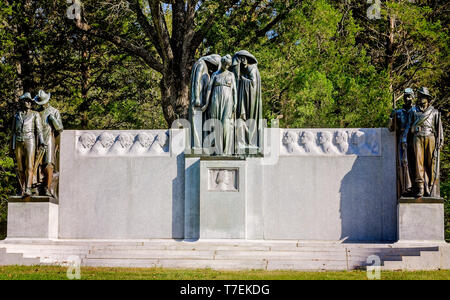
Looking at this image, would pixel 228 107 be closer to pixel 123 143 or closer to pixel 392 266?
pixel 123 143

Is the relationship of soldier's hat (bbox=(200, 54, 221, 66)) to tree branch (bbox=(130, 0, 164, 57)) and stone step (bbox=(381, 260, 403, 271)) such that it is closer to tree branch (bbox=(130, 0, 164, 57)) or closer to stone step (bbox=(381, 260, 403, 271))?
stone step (bbox=(381, 260, 403, 271))

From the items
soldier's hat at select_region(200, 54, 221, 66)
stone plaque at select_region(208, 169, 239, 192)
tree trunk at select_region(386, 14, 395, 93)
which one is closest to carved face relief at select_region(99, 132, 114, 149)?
stone plaque at select_region(208, 169, 239, 192)

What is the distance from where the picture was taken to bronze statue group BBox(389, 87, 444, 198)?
706 inches

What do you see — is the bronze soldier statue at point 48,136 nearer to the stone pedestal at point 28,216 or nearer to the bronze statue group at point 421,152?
the stone pedestal at point 28,216

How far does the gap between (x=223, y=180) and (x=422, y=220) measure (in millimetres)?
4538

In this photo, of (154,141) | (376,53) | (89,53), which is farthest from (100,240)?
(376,53)

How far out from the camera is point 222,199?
60.8 feet

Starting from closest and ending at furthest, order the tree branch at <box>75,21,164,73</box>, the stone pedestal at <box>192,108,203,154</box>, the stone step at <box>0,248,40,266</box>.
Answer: the stone step at <box>0,248,40,266</box> → the stone pedestal at <box>192,108,203,154</box> → the tree branch at <box>75,21,164,73</box>

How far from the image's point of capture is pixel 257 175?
19.1 metres

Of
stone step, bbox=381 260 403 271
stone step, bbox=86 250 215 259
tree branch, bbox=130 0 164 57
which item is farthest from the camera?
tree branch, bbox=130 0 164 57

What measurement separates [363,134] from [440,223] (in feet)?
9.30

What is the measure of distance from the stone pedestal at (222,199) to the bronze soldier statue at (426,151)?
3897 millimetres

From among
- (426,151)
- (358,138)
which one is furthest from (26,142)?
(426,151)
